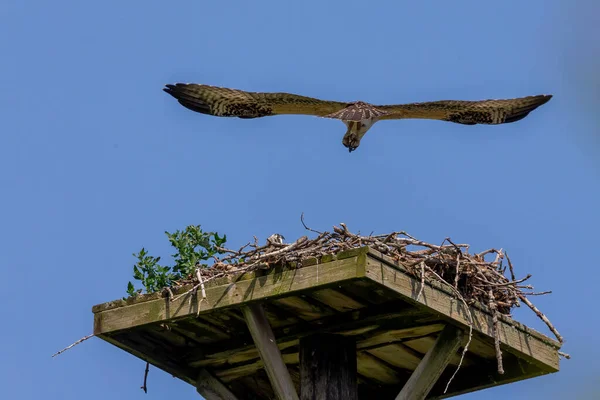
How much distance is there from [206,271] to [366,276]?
1241 mm

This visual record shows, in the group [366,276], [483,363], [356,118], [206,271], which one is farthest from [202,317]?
[356,118]

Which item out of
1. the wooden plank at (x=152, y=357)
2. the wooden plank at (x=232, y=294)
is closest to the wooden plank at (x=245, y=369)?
the wooden plank at (x=152, y=357)

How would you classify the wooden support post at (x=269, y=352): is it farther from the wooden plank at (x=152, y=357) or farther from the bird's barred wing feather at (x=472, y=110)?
the bird's barred wing feather at (x=472, y=110)

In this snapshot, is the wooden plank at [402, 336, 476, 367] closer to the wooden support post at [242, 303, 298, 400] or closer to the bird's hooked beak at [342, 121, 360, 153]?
the wooden support post at [242, 303, 298, 400]

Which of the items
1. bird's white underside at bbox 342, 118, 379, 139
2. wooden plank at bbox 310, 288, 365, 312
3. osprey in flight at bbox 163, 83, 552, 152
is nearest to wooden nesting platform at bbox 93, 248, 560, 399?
wooden plank at bbox 310, 288, 365, 312

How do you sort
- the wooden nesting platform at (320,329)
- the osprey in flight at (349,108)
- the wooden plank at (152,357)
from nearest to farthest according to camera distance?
the wooden nesting platform at (320,329), the wooden plank at (152,357), the osprey in flight at (349,108)

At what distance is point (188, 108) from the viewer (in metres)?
9.35

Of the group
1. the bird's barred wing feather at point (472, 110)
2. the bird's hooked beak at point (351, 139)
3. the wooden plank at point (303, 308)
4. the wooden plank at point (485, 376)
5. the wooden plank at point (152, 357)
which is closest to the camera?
the wooden plank at point (303, 308)

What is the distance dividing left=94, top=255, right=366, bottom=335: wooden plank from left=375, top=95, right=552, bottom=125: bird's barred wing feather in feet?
10.1

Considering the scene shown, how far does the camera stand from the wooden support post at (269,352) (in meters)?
6.56

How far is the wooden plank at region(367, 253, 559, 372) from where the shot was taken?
617 centimetres

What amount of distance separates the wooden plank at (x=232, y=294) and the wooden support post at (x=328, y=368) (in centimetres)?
68

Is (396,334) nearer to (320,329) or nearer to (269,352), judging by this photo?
(320,329)

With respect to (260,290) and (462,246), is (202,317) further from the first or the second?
(462,246)
